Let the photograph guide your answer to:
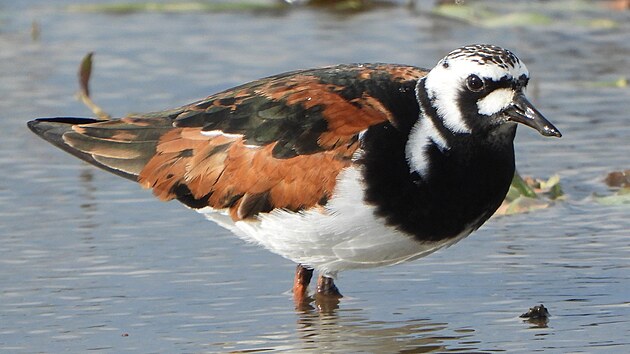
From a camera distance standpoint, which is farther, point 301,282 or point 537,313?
point 301,282

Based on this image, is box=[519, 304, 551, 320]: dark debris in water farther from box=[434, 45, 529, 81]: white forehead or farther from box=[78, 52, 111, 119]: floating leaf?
box=[78, 52, 111, 119]: floating leaf

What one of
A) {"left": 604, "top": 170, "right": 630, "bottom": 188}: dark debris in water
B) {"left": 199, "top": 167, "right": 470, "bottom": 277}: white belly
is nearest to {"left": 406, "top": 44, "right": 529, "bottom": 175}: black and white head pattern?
{"left": 199, "top": 167, "right": 470, "bottom": 277}: white belly

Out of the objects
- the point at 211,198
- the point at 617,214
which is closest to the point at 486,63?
the point at 211,198

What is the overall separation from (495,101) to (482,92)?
7cm

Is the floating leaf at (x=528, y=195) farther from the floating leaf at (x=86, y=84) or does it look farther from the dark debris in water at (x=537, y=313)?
the floating leaf at (x=86, y=84)

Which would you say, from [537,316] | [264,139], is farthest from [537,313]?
[264,139]

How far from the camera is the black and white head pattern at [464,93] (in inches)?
214

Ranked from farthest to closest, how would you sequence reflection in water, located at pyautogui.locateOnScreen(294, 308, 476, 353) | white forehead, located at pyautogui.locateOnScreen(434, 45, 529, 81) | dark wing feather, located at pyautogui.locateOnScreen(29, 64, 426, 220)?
dark wing feather, located at pyautogui.locateOnScreen(29, 64, 426, 220)
white forehead, located at pyautogui.locateOnScreen(434, 45, 529, 81)
reflection in water, located at pyautogui.locateOnScreen(294, 308, 476, 353)

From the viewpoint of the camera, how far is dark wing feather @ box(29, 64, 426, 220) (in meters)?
5.58

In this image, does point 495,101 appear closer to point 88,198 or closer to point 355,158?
point 355,158

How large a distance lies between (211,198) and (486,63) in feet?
4.18

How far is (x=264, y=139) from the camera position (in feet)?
Answer: 18.9

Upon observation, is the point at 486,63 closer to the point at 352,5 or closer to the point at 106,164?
the point at 106,164

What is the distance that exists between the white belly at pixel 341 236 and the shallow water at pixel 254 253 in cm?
23
